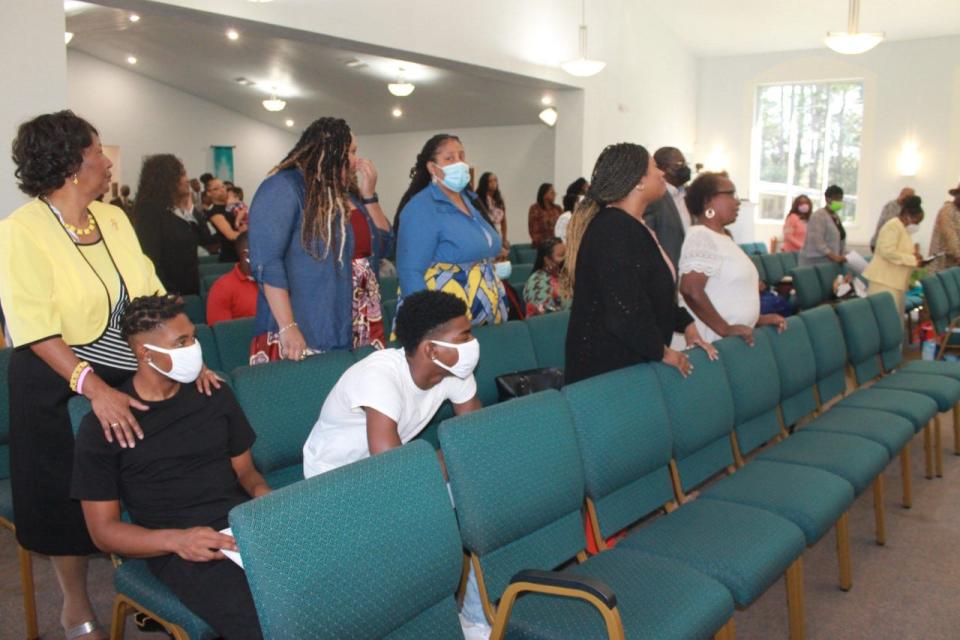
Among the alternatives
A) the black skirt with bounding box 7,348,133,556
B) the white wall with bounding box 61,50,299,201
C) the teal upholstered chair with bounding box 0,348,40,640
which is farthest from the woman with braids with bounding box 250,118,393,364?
the white wall with bounding box 61,50,299,201

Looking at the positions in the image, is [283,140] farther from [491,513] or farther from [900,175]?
[491,513]

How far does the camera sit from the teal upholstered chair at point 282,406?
Result: 244 centimetres

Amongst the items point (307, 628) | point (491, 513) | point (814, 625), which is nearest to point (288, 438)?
point (491, 513)

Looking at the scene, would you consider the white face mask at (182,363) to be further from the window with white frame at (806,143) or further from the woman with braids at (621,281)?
the window with white frame at (806,143)

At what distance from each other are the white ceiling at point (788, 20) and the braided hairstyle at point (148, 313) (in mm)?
10837

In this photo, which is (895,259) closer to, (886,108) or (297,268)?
(297,268)

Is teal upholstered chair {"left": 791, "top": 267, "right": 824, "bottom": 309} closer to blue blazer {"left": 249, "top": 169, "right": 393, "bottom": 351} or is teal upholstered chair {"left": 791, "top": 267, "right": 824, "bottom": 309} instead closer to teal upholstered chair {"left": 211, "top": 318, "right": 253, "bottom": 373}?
teal upholstered chair {"left": 211, "top": 318, "right": 253, "bottom": 373}

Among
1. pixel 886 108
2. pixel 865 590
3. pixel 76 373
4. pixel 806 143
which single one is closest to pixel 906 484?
pixel 865 590

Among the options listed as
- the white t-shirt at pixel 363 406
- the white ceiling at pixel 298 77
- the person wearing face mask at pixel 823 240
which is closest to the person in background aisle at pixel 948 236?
the person wearing face mask at pixel 823 240

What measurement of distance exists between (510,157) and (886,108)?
662 cm

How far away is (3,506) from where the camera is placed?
2.50 meters

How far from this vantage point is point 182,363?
195 cm

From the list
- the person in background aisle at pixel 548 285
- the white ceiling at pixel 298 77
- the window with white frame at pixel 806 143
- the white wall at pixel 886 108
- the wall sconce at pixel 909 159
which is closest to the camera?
the person in background aisle at pixel 548 285

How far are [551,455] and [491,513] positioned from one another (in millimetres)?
287
